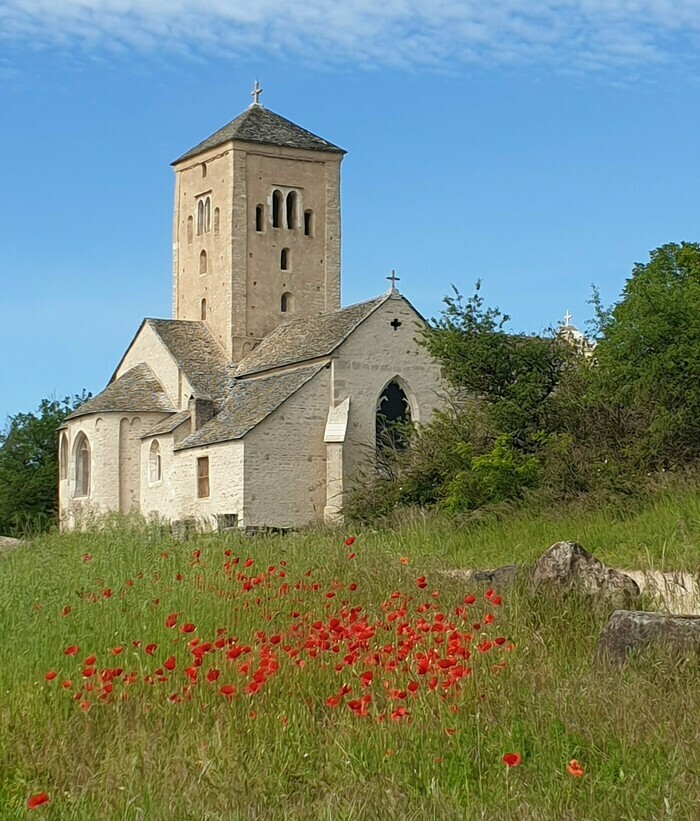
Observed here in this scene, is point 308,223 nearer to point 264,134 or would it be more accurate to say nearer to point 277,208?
point 277,208

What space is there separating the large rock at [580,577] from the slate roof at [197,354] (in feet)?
104

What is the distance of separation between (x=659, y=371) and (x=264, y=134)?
27.0 metres

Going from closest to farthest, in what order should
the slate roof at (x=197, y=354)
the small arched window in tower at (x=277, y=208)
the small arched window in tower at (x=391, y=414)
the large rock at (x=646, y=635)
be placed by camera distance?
the large rock at (x=646, y=635), the small arched window in tower at (x=391, y=414), the slate roof at (x=197, y=354), the small arched window in tower at (x=277, y=208)

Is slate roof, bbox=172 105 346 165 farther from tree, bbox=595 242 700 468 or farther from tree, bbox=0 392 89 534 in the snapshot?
tree, bbox=595 242 700 468

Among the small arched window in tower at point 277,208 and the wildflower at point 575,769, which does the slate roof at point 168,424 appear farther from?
the wildflower at point 575,769

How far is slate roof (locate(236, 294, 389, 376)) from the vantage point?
41469mm

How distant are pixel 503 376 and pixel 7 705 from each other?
23165 mm

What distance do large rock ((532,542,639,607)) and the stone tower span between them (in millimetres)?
34568

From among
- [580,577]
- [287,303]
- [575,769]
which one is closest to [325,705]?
[575,769]

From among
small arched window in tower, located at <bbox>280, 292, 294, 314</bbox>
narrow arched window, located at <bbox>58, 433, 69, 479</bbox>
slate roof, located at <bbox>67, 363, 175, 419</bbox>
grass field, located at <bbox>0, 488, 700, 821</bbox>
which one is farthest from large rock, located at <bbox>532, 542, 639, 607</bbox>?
narrow arched window, located at <bbox>58, 433, 69, 479</bbox>

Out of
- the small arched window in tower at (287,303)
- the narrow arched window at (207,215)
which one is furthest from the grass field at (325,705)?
the narrow arched window at (207,215)

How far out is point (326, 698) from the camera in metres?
9.69

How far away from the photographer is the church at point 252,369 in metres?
40.2

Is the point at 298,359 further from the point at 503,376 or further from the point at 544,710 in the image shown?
the point at 544,710
